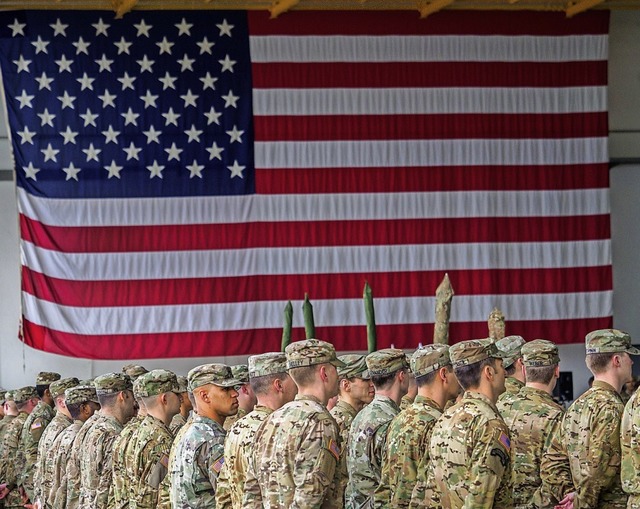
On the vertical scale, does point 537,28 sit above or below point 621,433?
above

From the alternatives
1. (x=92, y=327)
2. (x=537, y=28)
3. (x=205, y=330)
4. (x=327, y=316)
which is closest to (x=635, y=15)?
(x=537, y=28)

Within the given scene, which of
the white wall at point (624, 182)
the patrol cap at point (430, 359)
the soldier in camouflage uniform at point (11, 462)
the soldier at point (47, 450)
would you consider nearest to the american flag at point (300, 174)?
the white wall at point (624, 182)

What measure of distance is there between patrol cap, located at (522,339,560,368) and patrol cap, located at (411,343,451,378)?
77 centimetres

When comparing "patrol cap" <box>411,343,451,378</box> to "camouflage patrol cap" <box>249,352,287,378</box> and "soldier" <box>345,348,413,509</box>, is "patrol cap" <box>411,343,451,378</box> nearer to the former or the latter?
"soldier" <box>345,348,413,509</box>

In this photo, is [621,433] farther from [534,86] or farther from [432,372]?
[534,86]

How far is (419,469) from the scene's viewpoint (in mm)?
5066

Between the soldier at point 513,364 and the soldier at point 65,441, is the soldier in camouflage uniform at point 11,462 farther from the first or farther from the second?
the soldier at point 513,364

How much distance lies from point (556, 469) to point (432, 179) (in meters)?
10.2

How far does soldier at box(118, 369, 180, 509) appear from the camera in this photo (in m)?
5.91

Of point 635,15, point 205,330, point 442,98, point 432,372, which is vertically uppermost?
point 635,15

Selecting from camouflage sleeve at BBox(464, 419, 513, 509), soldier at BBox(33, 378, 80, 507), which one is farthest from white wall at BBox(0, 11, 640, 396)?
camouflage sleeve at BBox(464, 419, 513, 509)

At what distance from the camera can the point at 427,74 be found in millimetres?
15586

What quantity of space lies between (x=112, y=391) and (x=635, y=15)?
1176 cm

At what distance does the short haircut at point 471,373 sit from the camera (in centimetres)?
479
